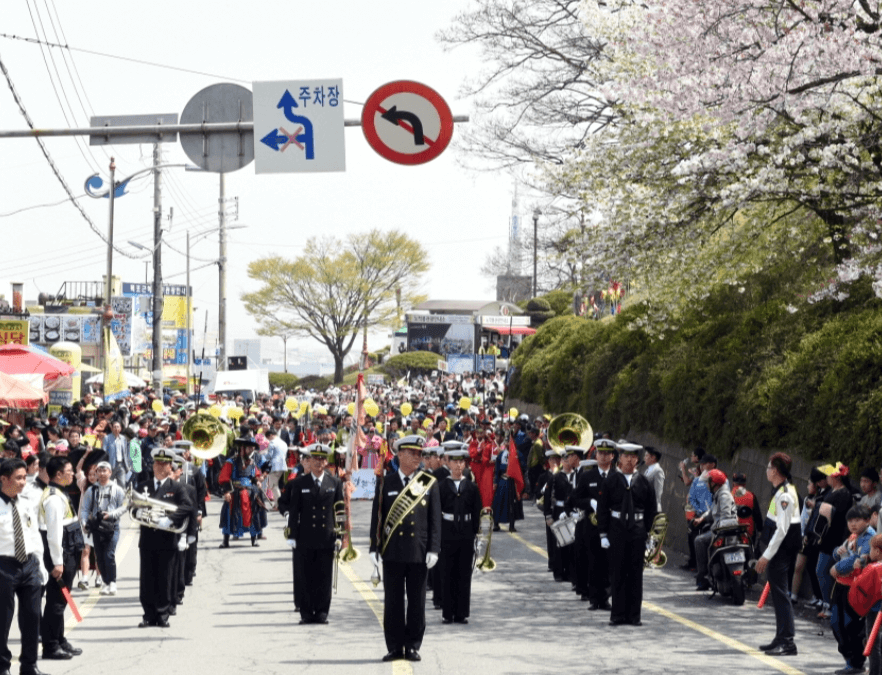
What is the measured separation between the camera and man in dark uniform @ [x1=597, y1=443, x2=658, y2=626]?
450 inches

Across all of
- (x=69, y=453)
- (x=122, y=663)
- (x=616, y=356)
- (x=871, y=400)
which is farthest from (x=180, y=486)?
(x=616, y=356)

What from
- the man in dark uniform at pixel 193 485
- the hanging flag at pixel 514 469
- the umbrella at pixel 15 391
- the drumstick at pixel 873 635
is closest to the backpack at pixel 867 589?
the drumstick at pixel 873 635

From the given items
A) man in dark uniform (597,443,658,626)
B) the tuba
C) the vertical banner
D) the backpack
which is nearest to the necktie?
man in dark uniform (597,443,658,626)

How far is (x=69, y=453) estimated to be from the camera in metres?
15.6

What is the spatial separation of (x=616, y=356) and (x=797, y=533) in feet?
45.1

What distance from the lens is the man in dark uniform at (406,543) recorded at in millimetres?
9578

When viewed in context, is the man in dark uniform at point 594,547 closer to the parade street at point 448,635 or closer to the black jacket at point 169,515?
the parade street at point 448,635

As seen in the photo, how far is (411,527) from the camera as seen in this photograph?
985 centimetres

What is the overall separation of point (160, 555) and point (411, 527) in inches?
116

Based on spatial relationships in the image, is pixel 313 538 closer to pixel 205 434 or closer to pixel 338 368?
pixel 205 434

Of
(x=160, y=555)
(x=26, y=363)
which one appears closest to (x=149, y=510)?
(x=160, y=555)

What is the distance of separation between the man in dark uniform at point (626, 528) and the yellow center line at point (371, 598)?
7.95ft

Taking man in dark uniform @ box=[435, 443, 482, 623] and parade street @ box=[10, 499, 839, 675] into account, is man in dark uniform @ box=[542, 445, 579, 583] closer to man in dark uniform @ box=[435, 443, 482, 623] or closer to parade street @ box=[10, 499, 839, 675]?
parade street @ box=[10, 499, 839, 675]

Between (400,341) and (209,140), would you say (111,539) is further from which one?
(400,341)
